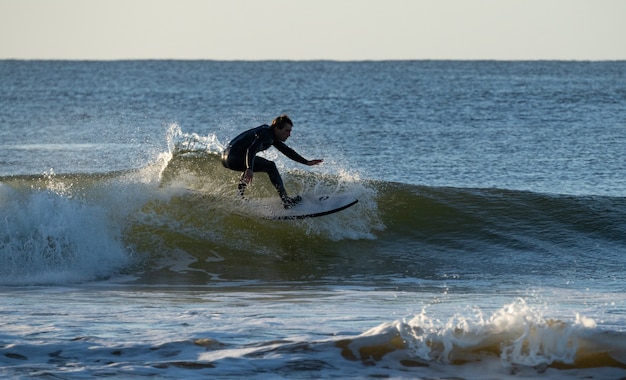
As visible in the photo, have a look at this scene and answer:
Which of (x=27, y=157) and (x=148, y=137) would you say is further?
(x=148, y=137)

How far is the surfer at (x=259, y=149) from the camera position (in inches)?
492

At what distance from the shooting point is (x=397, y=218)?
15.9 m

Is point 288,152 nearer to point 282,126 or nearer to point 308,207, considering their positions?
point 282,126

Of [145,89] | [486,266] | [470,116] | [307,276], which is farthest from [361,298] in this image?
[145,89]

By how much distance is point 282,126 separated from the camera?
12.5m

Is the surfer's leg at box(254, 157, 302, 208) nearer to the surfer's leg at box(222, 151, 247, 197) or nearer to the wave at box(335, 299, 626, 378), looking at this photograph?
the surfer's leg at box(222, 151, 247, 197)

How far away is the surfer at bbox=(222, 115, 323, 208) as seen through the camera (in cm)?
1249

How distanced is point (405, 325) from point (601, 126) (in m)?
28.1

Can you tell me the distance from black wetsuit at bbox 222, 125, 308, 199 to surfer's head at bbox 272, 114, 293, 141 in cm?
9

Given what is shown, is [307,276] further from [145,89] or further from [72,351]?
[145,89]

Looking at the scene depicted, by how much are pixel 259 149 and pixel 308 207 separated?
120cm

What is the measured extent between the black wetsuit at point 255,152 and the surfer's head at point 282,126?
0.09 m

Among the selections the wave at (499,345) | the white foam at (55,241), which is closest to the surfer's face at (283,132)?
the white foam at (55,241)

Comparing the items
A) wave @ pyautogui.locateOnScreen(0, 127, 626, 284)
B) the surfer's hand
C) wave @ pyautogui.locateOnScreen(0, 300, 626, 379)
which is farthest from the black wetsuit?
wave @ pyautogui.locateOnScreen(0, 300, 626, 379)
